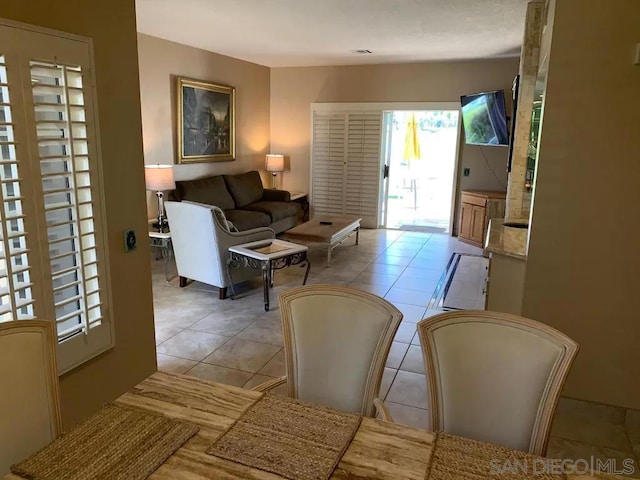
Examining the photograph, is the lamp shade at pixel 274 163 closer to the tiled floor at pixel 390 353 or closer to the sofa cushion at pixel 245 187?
the sofa cushion at pixel 245 187

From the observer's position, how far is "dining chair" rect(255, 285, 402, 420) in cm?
172

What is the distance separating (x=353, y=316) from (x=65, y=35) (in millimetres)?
1554

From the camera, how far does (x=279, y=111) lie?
8.27 m

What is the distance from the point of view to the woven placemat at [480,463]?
117 centimetres

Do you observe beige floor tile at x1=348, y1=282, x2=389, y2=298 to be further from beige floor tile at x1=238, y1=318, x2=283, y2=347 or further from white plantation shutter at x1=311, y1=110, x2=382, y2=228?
white plantation shutter at x1=311, y1=110, x2=382, y2=228

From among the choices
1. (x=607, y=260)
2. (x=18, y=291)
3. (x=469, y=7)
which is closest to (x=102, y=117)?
(x=18, y=291)

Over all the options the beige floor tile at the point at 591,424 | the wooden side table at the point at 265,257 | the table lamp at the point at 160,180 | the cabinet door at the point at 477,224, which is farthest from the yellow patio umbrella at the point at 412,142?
the beige floor tile at the point at 591,424

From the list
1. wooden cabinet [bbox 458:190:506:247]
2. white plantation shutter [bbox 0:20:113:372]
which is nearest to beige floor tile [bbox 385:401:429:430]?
white plantation shutter [bbox 0:20:113:372]

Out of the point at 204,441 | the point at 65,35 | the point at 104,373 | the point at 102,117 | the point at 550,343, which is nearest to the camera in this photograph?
the point at 204,441

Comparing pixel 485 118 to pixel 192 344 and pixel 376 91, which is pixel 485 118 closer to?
pixel 376 91

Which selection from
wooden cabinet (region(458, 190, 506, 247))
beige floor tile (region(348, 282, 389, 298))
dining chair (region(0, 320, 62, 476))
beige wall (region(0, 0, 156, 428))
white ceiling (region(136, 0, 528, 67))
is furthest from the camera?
wooden cabinet (region(458, 190, 506, 247))

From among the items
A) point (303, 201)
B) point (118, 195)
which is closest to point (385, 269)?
point (303, 201)

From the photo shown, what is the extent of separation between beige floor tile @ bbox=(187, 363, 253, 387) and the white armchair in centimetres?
129

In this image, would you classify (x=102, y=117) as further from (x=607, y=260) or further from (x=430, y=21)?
(x=430, y=21)
